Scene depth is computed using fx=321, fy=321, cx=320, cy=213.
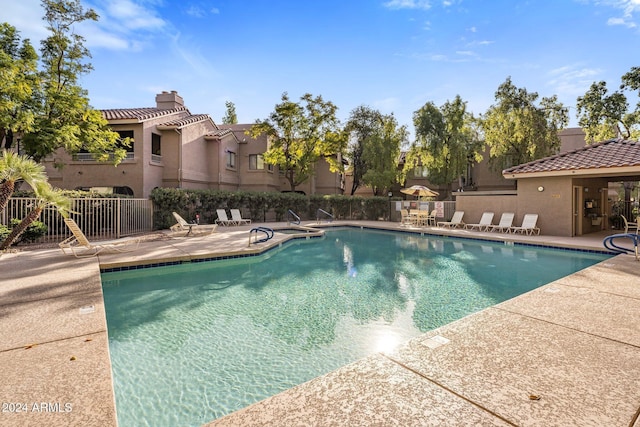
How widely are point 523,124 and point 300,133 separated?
15498 millimetres

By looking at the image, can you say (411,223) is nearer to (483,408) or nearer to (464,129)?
(464,129)

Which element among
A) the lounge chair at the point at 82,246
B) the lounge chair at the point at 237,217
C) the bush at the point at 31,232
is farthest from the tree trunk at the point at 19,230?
the lounge chair at the point at 237,217

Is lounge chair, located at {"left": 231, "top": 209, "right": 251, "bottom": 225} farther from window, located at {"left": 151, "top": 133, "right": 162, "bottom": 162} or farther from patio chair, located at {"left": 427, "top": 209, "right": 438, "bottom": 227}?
patio chair, located at {"left": 427, "top": 209, "right": 438, "bottom": 227}

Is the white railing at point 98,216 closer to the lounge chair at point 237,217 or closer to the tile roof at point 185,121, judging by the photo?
the lounge chair at point 237,217

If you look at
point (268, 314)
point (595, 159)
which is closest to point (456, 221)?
point (595, 159)

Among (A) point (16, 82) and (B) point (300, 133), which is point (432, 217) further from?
(A) point (16, 82)

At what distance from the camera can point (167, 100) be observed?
23.8m

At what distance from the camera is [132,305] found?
593 centimetres

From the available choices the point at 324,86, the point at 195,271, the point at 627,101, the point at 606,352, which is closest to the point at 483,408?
the point at 606,352

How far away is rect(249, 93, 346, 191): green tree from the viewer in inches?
920

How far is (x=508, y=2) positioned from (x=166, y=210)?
17.5 m

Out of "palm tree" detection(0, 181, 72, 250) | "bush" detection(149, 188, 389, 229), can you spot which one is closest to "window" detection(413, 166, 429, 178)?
"bush" detection(149, 188, 389, 229)

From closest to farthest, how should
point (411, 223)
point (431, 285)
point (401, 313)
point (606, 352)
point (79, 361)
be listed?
point (79, 361)
point (606, 352)
point (401, 313)
point (431, 285)
point (411, 223)

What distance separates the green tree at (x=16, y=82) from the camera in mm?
9620
